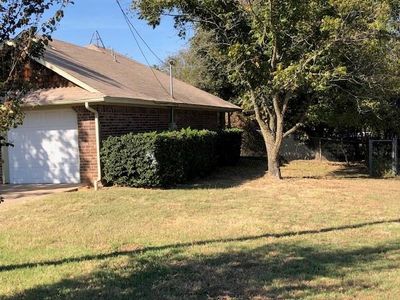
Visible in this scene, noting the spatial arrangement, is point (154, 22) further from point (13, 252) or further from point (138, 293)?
point (138, 293)

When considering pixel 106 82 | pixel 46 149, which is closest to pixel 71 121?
pixel 46 149

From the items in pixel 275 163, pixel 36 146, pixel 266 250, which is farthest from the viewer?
pixel 275 163

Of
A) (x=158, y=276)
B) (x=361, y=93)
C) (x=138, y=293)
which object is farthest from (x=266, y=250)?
(x=361, y=93)

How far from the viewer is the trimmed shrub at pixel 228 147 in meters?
21.8

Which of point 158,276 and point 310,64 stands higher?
point 310,64

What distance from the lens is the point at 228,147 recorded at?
2288 cm

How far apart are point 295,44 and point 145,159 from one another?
18.5 feet

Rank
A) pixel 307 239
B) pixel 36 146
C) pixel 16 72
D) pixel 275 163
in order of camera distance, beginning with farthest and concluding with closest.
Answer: pixel 275 163 < pixel 36 146 < pixel 307 239 < pixel 16 72

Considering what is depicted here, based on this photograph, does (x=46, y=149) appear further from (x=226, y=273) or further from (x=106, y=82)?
(x=226, y=273)

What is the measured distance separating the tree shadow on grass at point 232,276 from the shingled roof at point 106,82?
5491 mm

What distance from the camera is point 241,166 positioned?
22.8 metres

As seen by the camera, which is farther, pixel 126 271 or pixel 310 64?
pixel 310 64

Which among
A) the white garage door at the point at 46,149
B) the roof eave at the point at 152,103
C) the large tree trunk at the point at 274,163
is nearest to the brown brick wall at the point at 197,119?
the roof eave at the point at 152,103

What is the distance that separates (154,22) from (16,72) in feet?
39.1
